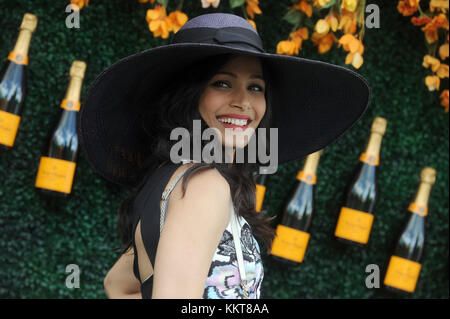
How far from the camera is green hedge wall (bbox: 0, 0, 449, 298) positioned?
2.23m

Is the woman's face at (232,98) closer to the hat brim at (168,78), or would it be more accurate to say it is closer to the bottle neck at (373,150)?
the hat brim at (168,78)

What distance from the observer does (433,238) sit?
104 inches

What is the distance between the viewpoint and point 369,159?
244 cm

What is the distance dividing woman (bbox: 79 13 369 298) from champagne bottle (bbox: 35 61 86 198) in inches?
34.4

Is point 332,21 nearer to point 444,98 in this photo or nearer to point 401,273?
point 444,98

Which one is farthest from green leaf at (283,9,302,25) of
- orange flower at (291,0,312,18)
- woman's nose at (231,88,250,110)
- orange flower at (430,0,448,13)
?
woman's nose at (231,88,250,110)

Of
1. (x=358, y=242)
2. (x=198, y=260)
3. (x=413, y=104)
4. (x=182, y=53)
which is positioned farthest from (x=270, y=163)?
(x=413, y=104)

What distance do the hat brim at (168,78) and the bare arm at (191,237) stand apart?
0.26m

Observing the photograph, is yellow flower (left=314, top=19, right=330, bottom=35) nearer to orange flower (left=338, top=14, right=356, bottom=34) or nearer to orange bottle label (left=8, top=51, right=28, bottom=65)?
orange flower (left=338, top=14, right=356, bottom=34)

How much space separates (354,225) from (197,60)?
4.87ft

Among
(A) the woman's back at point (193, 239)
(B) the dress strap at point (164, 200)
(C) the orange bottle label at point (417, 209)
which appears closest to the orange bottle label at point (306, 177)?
(C) the orange bottle label at point (417, 209)

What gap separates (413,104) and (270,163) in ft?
4.85

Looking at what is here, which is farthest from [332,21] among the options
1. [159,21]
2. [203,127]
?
[203,127]
